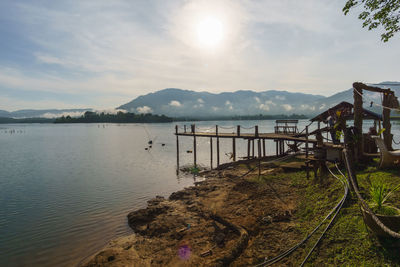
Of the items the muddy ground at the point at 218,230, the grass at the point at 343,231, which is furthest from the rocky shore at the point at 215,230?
the grass at the point at 343,231

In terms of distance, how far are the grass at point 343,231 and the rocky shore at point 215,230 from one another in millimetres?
635

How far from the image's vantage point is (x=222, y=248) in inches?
321

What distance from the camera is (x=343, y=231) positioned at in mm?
6406

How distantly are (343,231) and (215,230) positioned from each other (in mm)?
5019

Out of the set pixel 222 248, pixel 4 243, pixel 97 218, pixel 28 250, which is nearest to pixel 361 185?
pixel 222 248

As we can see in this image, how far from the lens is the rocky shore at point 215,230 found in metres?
7.55

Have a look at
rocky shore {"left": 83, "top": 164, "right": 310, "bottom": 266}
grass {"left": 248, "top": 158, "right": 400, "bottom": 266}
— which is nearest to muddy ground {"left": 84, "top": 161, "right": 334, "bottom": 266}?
rocky shore {"left": 83, "top": 164, "right": 310, "bottom": 266}

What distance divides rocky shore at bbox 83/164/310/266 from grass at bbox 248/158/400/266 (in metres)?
0.64

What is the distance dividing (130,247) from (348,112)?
22710 millimetres

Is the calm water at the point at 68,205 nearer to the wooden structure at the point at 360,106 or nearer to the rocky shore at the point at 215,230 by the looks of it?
the rocky shore at the point at 215,230

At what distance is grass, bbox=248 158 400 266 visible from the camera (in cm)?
530

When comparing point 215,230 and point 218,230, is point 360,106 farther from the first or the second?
point 215,230

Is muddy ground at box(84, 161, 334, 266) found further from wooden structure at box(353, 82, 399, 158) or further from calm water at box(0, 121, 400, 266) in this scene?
wooden structure at box(353, 82, 399, 158)

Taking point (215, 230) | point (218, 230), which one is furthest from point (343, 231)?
point (215, 230)
